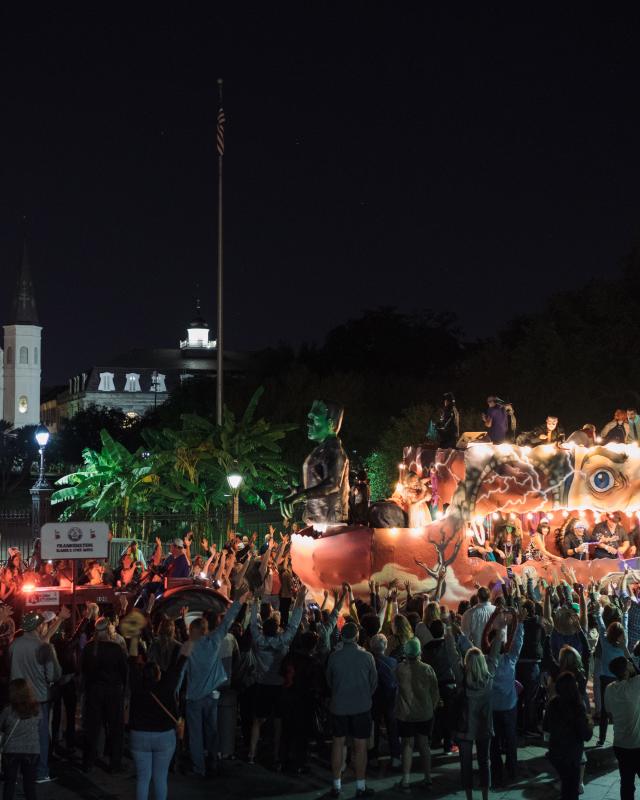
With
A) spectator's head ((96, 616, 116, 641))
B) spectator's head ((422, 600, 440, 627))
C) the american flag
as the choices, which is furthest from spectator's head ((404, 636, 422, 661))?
the american flag

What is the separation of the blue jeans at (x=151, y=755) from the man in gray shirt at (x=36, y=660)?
1669 mm

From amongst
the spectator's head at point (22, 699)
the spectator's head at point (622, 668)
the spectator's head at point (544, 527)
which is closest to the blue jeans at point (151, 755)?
the spectator's head at point (22, 699)

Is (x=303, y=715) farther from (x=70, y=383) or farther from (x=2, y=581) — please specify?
(x=70, y=383)

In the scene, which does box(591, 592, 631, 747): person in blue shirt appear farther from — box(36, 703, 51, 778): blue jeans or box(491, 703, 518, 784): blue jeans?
box(36, 703, 51, 778): blue jeans

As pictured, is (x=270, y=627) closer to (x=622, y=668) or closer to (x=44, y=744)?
(x=44, y=744)

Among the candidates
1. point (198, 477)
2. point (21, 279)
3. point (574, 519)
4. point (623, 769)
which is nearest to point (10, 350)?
point (21, 279)

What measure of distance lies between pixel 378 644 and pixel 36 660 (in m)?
3.24

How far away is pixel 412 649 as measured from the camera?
10.6 m

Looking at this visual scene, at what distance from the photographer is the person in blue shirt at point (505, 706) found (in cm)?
1080

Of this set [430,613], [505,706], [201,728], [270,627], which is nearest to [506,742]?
Answer: [505,706]

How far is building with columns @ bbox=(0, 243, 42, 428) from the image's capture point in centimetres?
14775

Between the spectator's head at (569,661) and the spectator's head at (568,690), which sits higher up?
the spectator's head at (569,661)

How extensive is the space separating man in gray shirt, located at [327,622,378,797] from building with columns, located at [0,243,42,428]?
140 m

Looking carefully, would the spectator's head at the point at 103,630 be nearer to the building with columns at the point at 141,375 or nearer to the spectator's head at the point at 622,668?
the spectator's head at the point at 622,668
